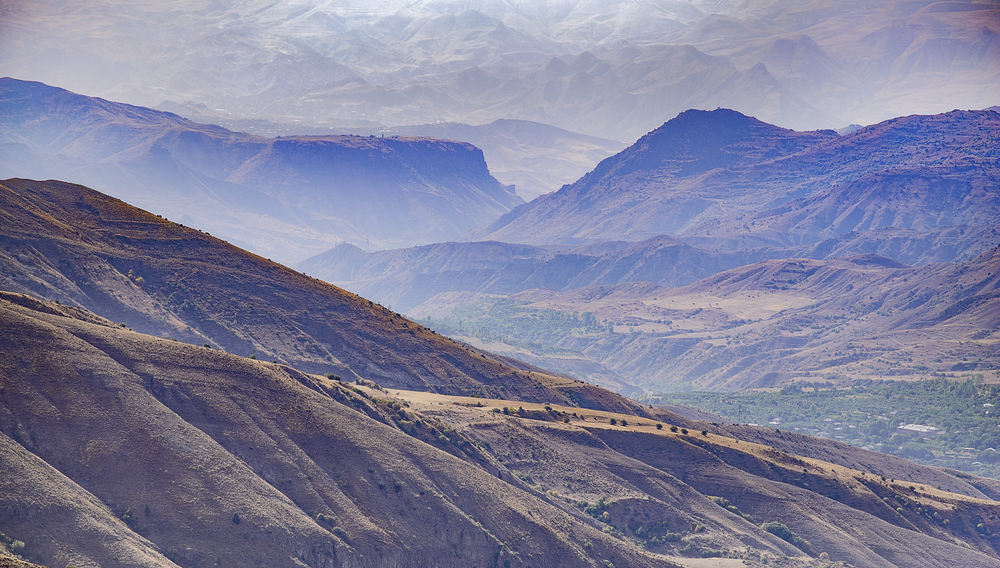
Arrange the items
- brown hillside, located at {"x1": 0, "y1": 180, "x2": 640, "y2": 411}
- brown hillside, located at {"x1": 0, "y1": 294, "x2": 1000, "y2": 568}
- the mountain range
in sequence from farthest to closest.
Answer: brown hillside, located at {"x1": 0, "y1": 180, "x2": 640, "y2": 411}
the mountain range
brown hillside, located at {"x1": 0, "y1": 294, "x2": 1000, "y2": 568}

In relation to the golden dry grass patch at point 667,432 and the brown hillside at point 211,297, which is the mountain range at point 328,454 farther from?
the golden dry grass patch at point 667,432

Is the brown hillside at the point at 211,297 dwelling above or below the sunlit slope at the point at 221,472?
above

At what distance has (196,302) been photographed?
124125 millimetres

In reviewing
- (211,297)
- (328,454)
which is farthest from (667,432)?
(211,297)

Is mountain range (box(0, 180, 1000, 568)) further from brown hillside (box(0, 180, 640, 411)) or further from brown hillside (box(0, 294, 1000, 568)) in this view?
brown hillside (box(0, 180, 640, 411))

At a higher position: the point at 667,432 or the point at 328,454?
the point at 667,432

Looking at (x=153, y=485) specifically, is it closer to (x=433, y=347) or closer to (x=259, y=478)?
(x=259, y=478)

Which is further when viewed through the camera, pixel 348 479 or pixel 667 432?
pixel 667 432

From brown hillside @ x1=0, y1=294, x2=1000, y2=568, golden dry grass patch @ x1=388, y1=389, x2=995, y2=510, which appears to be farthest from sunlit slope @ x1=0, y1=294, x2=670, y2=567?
golden dry grass patch @ x1=388, y1=389, x2=995, y2=510

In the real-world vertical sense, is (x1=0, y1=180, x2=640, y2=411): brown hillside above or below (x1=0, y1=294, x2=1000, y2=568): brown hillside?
above

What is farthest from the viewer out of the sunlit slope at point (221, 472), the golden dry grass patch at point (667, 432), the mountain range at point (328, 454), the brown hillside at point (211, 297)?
the brown hillside at point (211, 297)

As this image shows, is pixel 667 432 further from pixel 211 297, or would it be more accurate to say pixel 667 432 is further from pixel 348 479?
pixel 211 297

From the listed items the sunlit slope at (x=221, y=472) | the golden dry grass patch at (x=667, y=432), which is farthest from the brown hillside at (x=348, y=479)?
the golden dry grass patch at (x=667, y=432)

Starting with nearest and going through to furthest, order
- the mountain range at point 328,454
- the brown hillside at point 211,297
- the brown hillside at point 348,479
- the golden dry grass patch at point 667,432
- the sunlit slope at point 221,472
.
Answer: the sunlit slope at point 221,472
the brown hillside at point 348,479
the mountain range at point 328,454
the golden dry grass patch at point 667,432
the brown hillside at point 211,297
